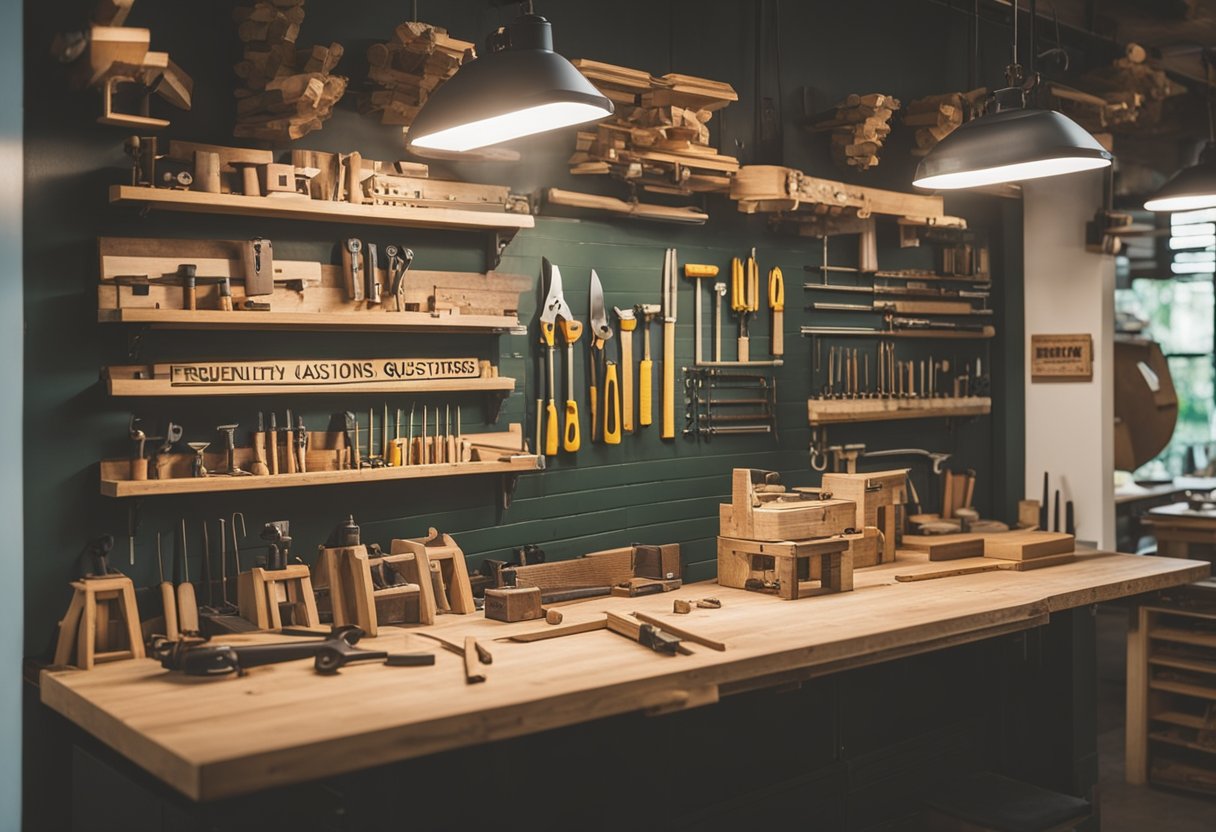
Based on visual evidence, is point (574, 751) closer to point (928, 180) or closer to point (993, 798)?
point (993, 798)

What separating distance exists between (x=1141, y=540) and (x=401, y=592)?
23.3 ft

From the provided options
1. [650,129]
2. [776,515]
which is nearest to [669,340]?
[650,129]

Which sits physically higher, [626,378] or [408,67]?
[408,67]

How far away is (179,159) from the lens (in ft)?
11.1

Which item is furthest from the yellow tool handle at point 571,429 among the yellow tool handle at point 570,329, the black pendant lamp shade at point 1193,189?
the black pendant lamp shade at point 1193,189

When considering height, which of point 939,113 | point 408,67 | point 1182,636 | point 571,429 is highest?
point 939,113

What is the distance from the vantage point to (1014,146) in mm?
3588

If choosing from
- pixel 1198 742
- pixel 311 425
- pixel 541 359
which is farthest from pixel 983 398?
pixel 311 425

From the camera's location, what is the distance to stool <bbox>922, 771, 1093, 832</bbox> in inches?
149

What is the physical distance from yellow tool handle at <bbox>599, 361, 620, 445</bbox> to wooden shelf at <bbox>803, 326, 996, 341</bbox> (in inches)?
46.7

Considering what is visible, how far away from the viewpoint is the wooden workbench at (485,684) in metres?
2.32

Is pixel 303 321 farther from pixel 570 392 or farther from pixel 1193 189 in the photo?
pixel 1193 189

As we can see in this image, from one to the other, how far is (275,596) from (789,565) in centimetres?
170

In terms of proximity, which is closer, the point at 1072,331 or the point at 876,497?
the point at 876,497
